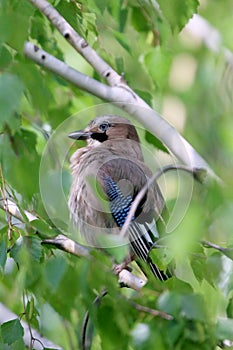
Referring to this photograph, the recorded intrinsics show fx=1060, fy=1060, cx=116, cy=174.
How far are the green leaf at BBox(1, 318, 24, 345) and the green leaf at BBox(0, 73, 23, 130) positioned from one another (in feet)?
2.32

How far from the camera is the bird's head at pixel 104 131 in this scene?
148 inches

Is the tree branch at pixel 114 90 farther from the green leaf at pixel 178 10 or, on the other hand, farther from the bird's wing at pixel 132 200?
the green leaf at pixel 178 10

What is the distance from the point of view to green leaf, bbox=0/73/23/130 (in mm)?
1823

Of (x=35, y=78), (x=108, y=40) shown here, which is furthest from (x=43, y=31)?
(x=108, y=40)

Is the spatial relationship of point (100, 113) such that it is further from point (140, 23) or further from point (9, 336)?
point (9, 336)

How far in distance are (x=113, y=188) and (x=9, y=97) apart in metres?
1.41

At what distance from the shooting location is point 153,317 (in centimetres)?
208

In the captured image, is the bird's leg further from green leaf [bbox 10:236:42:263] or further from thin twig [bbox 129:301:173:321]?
thin twig [bbox 129:301:173:321]

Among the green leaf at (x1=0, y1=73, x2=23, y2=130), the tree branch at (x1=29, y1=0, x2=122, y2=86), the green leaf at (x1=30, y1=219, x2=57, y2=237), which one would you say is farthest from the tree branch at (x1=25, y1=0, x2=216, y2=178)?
the green leaf at (x1=0, y1=73, x2=23, y2=130)

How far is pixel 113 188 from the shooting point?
3.21 m

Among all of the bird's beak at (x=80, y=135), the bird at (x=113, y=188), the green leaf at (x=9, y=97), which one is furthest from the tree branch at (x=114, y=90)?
the green leaf at (x=9, y=97)

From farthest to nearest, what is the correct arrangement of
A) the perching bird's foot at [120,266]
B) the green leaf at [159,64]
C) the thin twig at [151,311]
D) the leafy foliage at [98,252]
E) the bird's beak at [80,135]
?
the bird's beak at [80,135] < the green leaf at [159,64] < the perching bird's foot at [120,266] < the thin twig at [151,311] < the leafy foliage at [98,252]

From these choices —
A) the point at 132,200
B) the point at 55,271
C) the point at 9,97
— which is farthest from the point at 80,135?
the point at 9,97

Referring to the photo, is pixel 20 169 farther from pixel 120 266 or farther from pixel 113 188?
pixel 113 188
